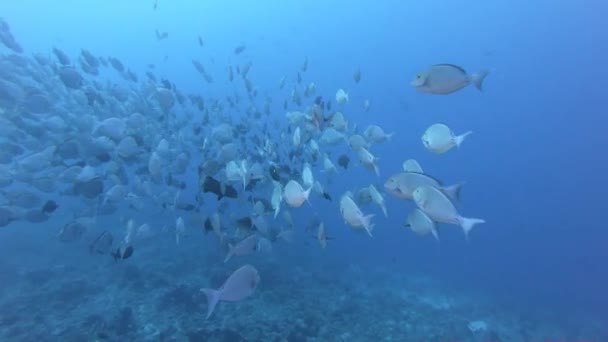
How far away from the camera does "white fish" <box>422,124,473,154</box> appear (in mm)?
4395

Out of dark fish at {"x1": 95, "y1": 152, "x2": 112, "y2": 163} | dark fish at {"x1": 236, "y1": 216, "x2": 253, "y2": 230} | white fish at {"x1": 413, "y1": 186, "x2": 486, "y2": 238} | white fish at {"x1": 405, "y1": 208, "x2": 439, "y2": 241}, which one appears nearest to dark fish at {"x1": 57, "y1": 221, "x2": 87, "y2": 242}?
dark fish at {"x1": 95, "y1": 152, "x2": 112, "y2": 163}

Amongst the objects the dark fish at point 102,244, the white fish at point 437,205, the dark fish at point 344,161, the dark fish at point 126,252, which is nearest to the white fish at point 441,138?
the white fish at point 437,205

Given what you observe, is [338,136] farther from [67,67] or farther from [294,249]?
[294,249]

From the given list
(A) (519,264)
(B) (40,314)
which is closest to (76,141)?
(B) (40,314)

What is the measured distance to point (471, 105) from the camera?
8669 cm

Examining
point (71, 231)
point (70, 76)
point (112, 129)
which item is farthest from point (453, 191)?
point (70, 76)

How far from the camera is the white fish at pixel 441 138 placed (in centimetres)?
439

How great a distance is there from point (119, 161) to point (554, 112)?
98251 millimetres

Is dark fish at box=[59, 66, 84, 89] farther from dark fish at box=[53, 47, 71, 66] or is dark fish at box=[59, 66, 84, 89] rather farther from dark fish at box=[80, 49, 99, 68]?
dark fish at box=[80, 49, 99, 68]

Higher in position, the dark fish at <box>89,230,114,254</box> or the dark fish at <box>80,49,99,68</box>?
the dark fish at <box>80,49,99,68</box>

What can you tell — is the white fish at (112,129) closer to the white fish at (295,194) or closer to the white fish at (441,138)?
the white fish at (295,194)

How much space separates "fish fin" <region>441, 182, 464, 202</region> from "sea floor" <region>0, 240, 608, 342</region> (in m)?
7.49

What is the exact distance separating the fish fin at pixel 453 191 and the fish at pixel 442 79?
110 centimetres

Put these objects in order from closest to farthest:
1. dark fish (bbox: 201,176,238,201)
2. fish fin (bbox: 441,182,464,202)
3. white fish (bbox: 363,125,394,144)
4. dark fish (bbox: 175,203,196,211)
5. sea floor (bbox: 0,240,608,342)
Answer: fish fin (bbox: 441,182,464,202) → dark fish (bbox: 201,176,238,201) → white fish (bbox: 363,125,394,144) → dark fish (bbox: 175,203,196,211) → sea floor (bbox: 0,240,608,342)
